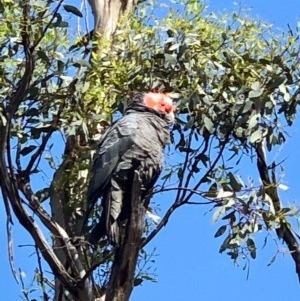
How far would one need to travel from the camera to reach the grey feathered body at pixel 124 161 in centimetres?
351

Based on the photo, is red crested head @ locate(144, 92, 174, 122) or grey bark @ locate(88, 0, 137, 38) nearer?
red crested head @ locate(144, 92, 174, 122)

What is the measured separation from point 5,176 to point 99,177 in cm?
35

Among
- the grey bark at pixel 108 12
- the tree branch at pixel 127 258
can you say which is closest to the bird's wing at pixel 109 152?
the tree branch at pixel 127 258

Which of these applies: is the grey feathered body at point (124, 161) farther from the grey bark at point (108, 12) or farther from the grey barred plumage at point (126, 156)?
the grey bark at point (108, 12)

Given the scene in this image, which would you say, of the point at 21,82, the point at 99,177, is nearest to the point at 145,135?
the point at 99,177

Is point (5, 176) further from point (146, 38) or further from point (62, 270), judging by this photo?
point (146, 38)

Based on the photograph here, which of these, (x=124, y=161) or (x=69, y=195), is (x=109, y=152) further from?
(x=69, y=195)

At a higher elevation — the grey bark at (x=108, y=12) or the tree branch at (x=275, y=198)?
the grey bark at (x=108, y=12)

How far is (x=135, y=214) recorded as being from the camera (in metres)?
3.24

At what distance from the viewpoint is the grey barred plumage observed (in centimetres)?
352

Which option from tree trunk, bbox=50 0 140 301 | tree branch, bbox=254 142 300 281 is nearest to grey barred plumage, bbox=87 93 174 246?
tree trunk, bbox=50 0 140 301

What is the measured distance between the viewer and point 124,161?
11.9 feet

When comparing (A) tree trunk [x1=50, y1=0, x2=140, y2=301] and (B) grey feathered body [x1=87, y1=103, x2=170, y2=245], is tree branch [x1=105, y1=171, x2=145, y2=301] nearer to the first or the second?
(B) grey feathered body [x1=87, y1=103, x2=170, y2=245]

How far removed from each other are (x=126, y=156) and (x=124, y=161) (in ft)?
0.07
